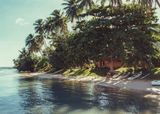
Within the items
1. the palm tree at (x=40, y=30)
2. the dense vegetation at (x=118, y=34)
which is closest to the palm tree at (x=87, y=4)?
the dense vegetation at (x=118, y=34)

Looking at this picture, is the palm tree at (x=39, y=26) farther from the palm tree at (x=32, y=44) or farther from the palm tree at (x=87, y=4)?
the palm tree at (x=87, y=4)

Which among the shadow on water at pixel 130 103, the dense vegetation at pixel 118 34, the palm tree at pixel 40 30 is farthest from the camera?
the palm tree at pixel 40 30

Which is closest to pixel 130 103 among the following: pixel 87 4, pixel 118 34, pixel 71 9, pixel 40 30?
pixel 118 34

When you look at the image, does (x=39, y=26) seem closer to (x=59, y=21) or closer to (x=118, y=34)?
(x=59, y=21)

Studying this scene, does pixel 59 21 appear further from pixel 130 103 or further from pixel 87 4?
pixel 130 103

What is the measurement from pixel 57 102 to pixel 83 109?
4752 mm

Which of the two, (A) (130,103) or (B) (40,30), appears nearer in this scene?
(A) (130,103)

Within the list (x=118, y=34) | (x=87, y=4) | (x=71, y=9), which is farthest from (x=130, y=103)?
(x=71, y=9)

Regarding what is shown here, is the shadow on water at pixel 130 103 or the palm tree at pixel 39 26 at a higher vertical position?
the palm tree at pixel 39 26

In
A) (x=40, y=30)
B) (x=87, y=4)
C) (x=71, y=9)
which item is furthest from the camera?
(x=40, y=30)

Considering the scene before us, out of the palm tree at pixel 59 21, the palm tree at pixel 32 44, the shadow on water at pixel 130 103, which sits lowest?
the shadow on water at pixel 130 103

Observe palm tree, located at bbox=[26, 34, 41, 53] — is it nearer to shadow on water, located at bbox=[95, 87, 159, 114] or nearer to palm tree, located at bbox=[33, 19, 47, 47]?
palm tree, located at bbox=[33, 19, 47, 47]

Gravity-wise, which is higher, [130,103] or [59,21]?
[59,21]

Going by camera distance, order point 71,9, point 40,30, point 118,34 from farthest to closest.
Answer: point 40,30, point 71,9, point 118,34
